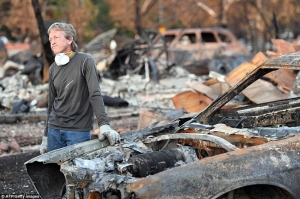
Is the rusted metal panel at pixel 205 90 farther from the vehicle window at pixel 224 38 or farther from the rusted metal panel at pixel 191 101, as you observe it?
the vehicle window at pixel 224 38

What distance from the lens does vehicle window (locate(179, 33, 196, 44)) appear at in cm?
1844

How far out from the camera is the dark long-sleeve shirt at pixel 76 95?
14.8 feet

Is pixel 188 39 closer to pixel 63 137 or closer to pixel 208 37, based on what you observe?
pixel 208 37

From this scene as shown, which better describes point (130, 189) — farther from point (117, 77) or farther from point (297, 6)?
point (297, 6)

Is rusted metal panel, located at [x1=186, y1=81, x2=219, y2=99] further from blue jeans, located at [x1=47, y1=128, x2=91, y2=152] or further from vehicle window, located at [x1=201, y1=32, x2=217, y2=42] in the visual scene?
vehicle window, located at [x1=201, y1=32, x2=217, y2=42]

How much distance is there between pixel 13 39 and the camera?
4847 cm

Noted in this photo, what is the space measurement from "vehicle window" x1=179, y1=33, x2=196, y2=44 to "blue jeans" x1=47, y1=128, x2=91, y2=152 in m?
13.9

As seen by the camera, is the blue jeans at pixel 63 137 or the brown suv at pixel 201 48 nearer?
the blue jeans at pixel 63 137

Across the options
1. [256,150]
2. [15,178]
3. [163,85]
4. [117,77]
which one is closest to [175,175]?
[256,150]

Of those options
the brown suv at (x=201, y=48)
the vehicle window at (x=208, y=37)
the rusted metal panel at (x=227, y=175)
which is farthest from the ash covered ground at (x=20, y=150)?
the vehicle window at (x=208, y=37)

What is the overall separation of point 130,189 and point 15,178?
3369mm

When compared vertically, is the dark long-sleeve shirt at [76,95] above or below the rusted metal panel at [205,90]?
above

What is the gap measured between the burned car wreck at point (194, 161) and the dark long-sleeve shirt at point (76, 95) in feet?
0.88

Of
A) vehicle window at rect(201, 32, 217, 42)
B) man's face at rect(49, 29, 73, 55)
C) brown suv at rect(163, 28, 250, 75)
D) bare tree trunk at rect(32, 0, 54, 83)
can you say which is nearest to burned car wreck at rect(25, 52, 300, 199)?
man's face at rect(49, 29, 73, 55)
